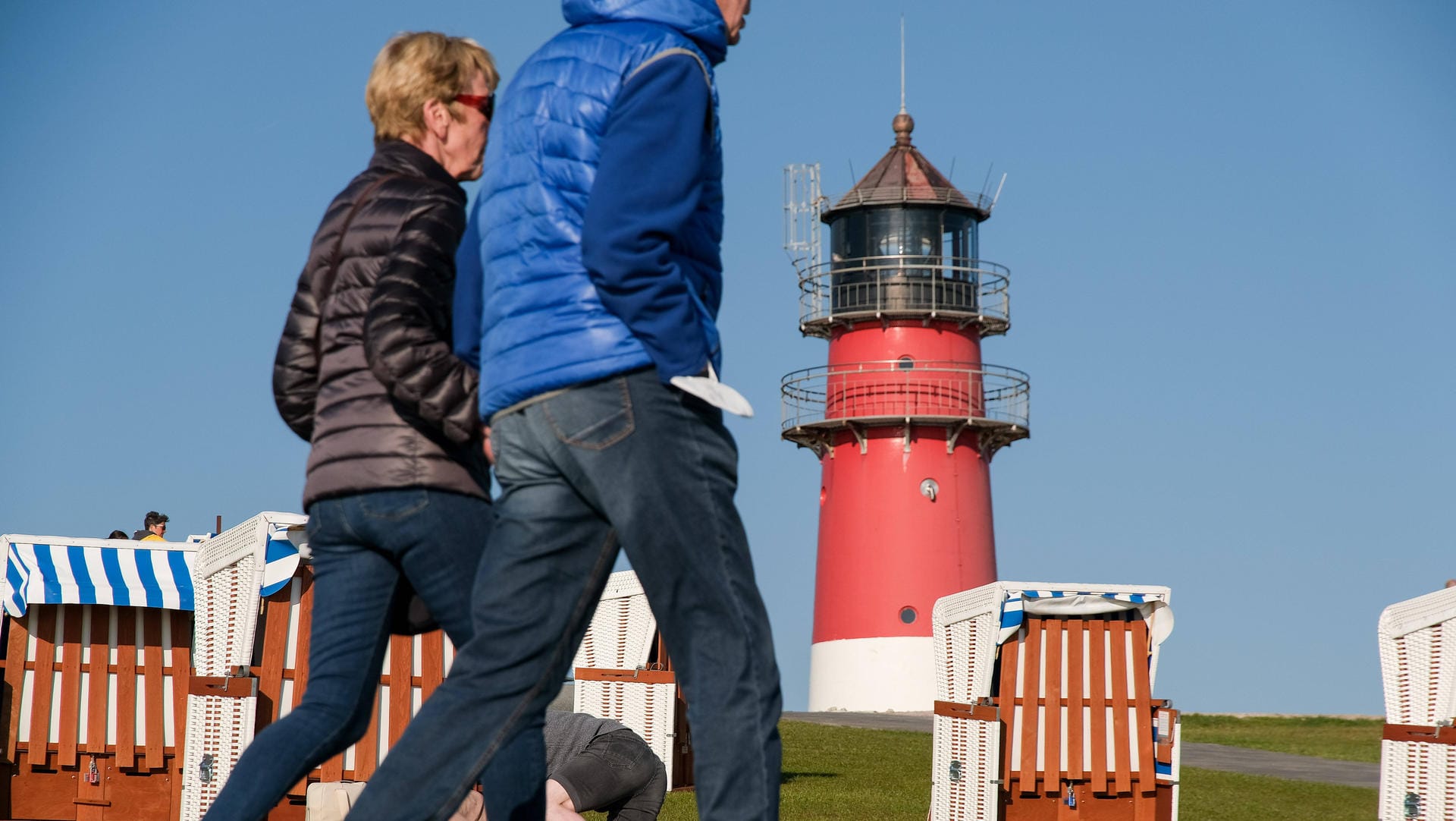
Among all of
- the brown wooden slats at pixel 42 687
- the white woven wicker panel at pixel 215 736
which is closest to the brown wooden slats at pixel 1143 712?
the white woven wicker panel at pixel 215 736

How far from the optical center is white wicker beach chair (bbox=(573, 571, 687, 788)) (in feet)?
33.1

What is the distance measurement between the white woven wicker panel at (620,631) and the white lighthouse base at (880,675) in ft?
67.4

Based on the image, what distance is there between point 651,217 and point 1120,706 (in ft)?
21.0

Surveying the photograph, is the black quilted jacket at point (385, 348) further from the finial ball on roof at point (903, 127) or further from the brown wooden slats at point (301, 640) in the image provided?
the finial ball on roof at point (903, 127)

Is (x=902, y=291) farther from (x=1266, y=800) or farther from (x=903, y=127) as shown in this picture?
(x=1266, y=800)

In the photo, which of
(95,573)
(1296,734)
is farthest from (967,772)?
(1296,734)

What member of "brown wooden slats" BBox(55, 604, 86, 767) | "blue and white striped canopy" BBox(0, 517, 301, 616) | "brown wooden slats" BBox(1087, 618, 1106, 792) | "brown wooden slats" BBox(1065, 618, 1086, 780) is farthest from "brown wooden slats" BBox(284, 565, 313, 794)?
"brown wooden slats" BBox(1087, 618, 1106, 792)

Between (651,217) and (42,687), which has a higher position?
(651,217)

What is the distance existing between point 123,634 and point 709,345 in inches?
204

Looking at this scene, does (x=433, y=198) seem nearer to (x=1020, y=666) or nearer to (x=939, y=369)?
(x=1020, y=666)

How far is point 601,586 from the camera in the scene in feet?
10.9

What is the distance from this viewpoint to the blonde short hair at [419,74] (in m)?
4.04

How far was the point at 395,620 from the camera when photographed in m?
3.95

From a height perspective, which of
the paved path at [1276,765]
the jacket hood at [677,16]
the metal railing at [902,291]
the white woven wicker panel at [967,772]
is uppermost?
the metal railing at [902,291]
